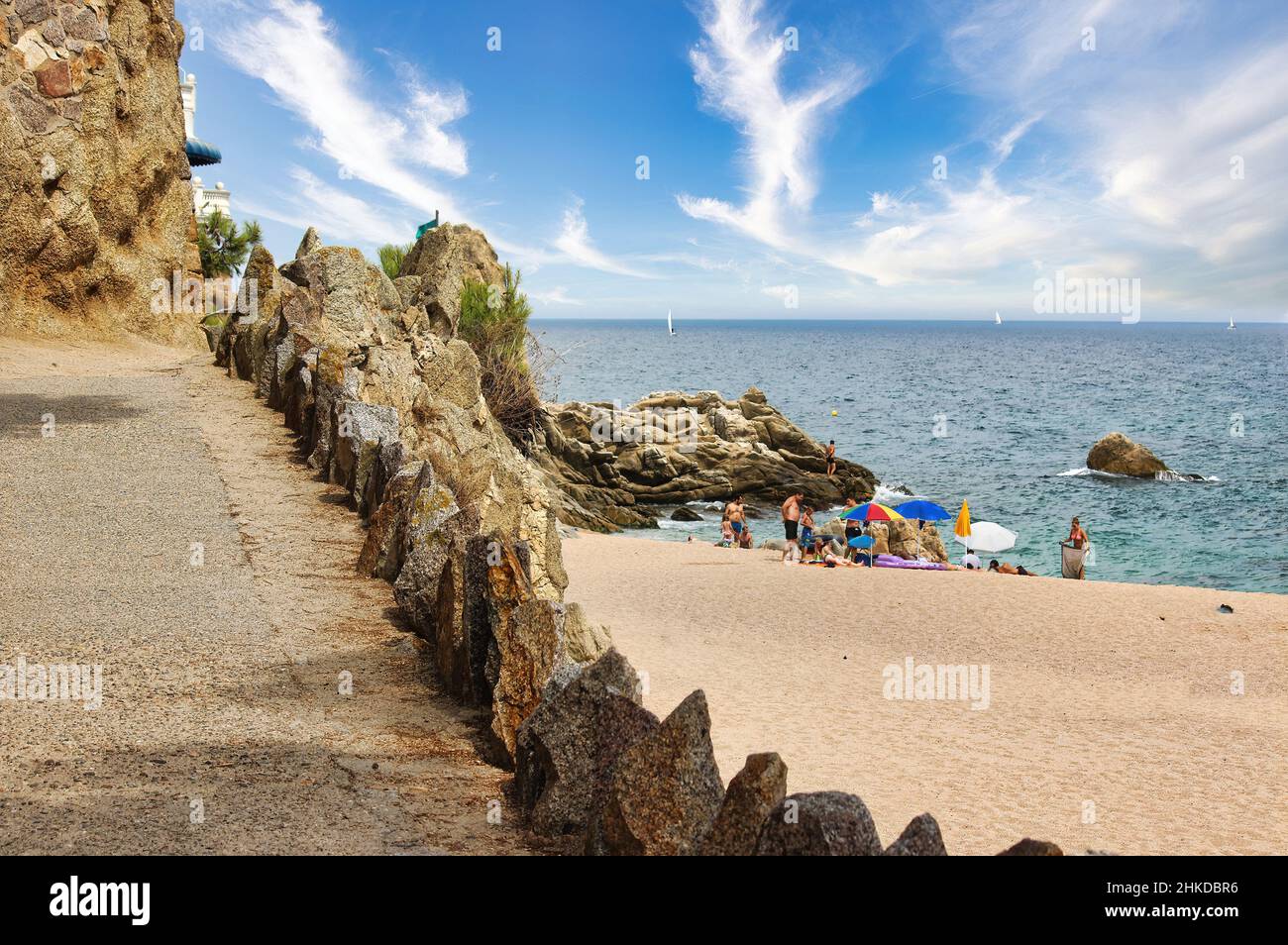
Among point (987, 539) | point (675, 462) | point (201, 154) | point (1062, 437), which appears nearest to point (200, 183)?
point (201, 154)

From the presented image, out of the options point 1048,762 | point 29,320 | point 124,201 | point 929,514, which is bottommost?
point 1048,762

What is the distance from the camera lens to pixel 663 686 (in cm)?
1334

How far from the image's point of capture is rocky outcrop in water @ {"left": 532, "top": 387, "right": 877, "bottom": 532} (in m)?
35.4

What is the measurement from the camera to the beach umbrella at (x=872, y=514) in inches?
951

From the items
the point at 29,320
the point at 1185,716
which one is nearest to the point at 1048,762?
the point at 1185,716

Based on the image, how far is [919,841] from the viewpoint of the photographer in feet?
10.0

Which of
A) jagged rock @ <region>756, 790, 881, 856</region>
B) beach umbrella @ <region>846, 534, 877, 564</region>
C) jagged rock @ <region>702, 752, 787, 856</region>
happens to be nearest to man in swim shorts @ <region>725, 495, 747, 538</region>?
beach umbrella @ <region>846, 534, 877, 564</region>

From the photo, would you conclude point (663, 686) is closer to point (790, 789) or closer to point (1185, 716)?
point (790, 789)

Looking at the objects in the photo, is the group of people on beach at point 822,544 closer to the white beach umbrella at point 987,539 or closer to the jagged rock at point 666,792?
the white beach umbrella at point 987,539

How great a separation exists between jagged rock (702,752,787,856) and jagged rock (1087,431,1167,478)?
148ft

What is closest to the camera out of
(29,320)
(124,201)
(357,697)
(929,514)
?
(357,697)

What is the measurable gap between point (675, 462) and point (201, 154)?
22.2 m
